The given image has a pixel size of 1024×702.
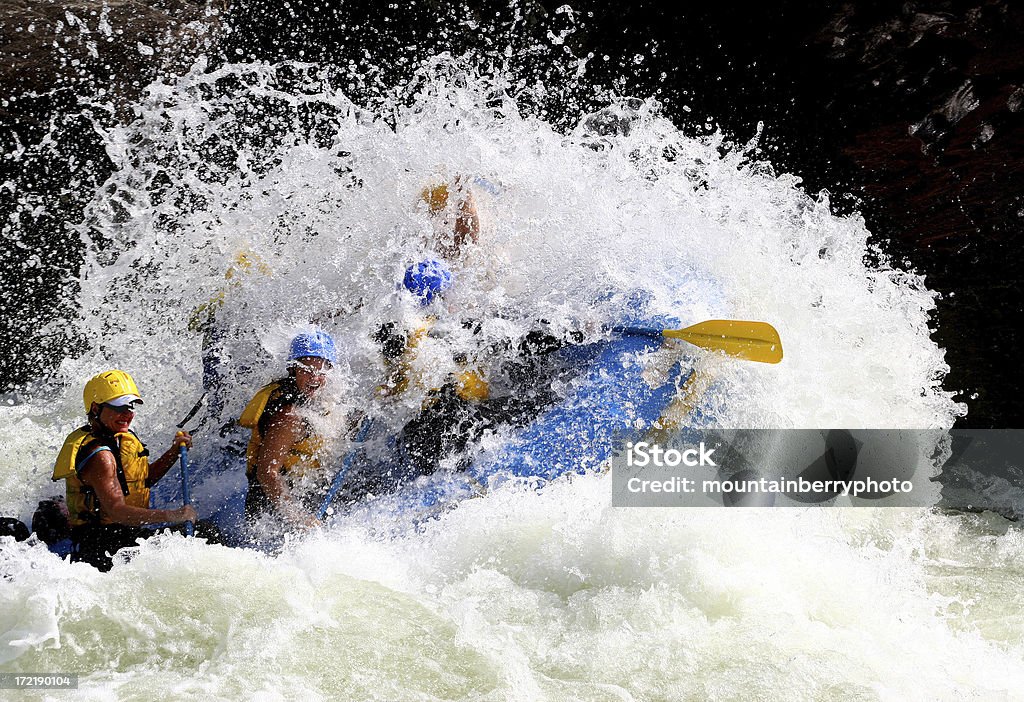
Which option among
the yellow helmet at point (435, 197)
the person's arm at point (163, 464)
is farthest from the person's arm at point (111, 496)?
the yellow helmet at point (435, 197)

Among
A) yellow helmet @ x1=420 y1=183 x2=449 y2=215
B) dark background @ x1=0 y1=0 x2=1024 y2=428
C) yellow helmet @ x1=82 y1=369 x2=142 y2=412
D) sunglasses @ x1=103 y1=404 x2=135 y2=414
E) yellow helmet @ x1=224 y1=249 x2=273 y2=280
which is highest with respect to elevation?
dark background @ x1=0 y1=0 x2=1024 y2=428

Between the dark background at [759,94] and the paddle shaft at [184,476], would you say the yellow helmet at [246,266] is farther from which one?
the dark background at [759,94]

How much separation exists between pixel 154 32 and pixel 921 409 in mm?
7293

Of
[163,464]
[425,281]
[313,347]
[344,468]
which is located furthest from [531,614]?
[163,464]

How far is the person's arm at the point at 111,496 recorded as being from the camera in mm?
3441

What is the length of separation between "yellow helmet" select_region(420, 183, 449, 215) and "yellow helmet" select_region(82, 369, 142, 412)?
171 centimetres

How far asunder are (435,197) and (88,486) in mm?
2125

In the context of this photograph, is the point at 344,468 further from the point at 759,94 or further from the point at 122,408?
the point at 759,94

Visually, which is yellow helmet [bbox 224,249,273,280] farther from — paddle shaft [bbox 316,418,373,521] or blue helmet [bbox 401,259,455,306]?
paddle shaft [bbox 316,418,373,521]

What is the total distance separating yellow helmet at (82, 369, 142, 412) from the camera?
3555 mm

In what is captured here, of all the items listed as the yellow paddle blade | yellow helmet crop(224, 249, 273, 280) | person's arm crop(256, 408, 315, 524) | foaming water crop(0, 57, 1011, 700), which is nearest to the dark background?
foaming water crop(0, 57, 1011, 700)

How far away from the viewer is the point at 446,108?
16.3ft

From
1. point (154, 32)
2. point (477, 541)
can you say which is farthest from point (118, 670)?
point (154, 32)

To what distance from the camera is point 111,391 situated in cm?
356
